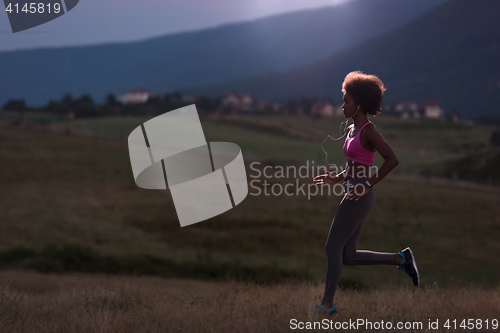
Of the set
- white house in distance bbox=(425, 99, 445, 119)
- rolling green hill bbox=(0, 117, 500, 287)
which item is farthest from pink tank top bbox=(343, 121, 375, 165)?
white house in distance bbox=(425, 99, 445, 119)

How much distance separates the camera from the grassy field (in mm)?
4293

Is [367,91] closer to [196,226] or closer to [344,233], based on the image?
[344,233]

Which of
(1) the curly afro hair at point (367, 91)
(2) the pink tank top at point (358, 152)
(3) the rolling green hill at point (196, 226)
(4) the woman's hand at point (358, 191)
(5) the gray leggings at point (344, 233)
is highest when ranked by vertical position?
(1) the curly afro hair at point (367, 91)

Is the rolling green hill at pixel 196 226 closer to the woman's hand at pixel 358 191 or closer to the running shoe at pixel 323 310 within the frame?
the running shoe at pixel 323 310

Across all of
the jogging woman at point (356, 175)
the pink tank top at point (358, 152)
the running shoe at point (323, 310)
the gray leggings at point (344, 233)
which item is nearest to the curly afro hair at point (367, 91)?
the jogging woman at point (356, 175)

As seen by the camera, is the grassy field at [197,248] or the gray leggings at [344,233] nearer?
the gray leggings at [344,233]

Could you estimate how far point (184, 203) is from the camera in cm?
2848

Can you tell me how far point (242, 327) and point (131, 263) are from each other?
16597 millimetres

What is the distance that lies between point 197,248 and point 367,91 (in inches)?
786

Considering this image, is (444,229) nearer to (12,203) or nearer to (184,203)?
(184,203)

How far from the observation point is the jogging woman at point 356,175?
3.93 m

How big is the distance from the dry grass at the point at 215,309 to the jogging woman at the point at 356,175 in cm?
47

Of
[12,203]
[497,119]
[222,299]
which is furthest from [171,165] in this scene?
[497,119]

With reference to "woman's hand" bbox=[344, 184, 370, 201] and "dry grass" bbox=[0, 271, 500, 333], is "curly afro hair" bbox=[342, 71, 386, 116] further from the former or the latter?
"dry grass" bbox=[0, 271, 500, 333]
